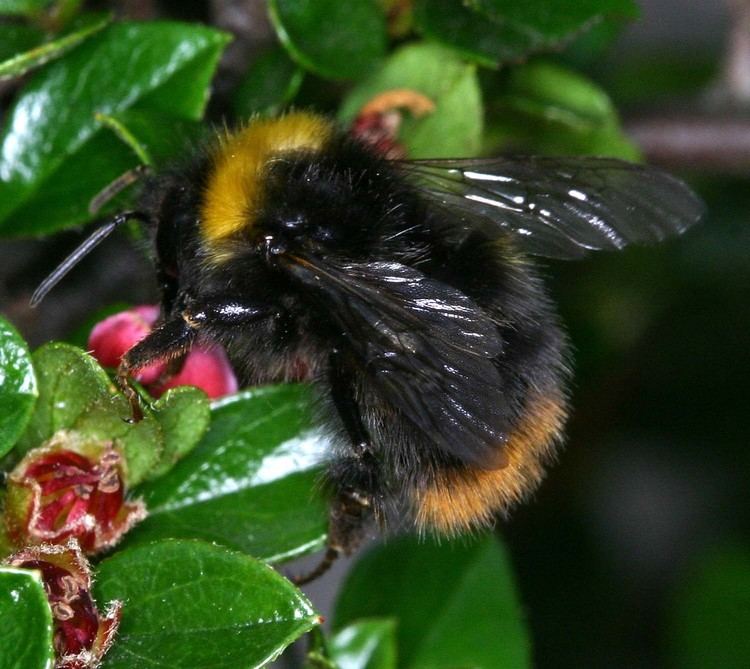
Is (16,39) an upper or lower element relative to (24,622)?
upper

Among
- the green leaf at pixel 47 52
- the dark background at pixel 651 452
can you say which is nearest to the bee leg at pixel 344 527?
the green leaf at pixel 47 52

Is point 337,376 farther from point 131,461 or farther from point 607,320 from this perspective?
point 607,320

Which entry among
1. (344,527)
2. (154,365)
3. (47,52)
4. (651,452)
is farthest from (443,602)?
(651,452)

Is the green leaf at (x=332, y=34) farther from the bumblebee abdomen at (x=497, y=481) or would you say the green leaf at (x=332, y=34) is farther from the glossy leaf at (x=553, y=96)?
the bumblebee abdomen at (x=497, y=481)

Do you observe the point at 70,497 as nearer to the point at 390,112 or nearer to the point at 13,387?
the point at 13,387

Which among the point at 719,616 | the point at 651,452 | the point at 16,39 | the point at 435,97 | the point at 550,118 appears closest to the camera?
the point at 16,39

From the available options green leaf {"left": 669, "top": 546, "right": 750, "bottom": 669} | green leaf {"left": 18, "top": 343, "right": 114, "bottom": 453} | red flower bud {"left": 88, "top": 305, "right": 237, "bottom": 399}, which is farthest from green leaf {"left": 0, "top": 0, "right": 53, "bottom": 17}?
green leaf {"left": 669, "top": 546, "right": 750, "bottom": 669}

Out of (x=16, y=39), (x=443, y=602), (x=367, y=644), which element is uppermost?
(x=16, y=39)

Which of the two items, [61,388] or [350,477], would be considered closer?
[61,388]
